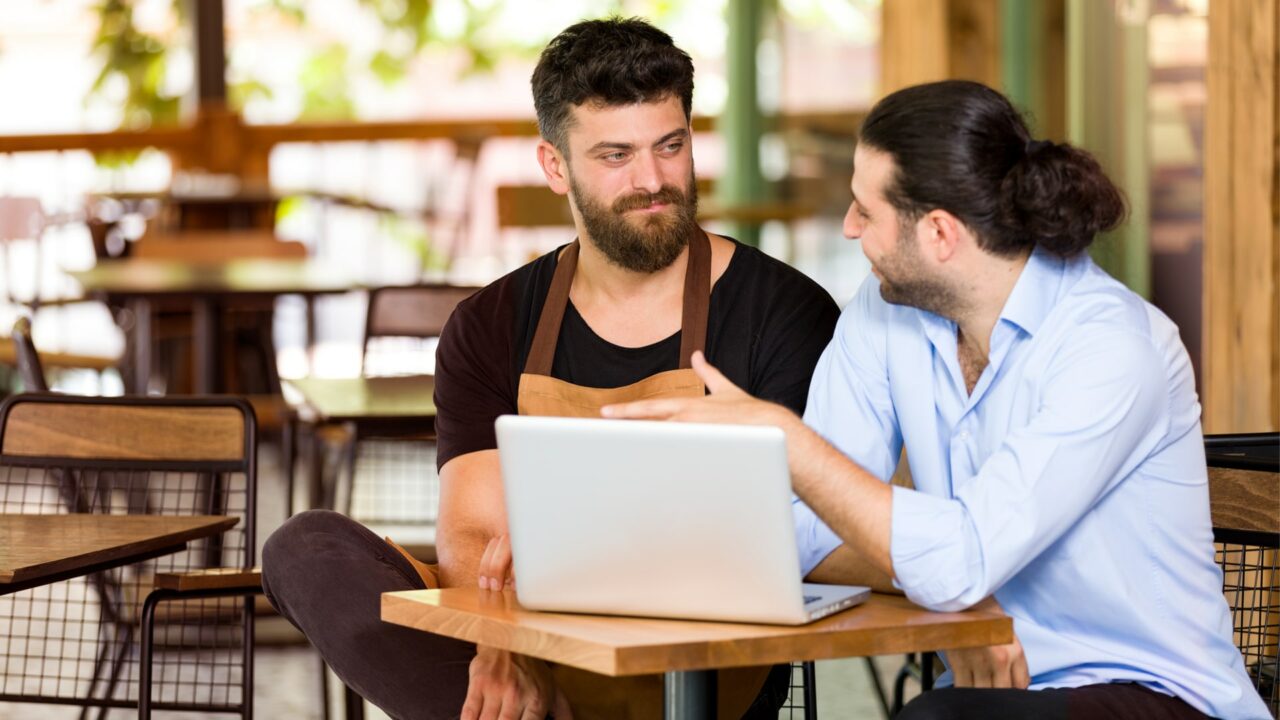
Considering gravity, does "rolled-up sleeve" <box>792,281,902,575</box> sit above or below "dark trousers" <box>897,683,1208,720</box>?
above

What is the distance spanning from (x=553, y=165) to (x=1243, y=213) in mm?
1151

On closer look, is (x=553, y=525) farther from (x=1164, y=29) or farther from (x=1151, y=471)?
(x=1164, y=29)

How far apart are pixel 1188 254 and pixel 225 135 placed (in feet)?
19.5

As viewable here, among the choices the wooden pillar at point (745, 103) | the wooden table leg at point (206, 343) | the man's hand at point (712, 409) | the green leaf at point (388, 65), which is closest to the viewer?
the man's hand at point (712, 409)

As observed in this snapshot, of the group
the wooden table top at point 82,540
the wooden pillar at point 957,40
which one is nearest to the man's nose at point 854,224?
the wooden table top at point 82,540

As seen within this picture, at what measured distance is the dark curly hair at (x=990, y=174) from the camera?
6.06 feet

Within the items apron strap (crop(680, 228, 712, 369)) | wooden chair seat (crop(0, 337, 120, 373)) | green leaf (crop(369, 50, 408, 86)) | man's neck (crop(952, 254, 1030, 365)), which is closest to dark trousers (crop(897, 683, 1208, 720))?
man's neck (crop(952, 254, 1030, 365))

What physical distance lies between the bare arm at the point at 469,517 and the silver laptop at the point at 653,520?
0.63m

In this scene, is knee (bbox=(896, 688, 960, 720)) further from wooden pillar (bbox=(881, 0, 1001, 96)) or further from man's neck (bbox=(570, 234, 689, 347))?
wooden pillar (bbox=(881, 0, 1001, 96))

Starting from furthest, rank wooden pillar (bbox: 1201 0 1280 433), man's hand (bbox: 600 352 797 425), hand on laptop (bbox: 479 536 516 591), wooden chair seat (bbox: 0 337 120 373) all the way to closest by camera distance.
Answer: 1. wooden chair seat (bbox: 0 337 120 373)
2. wooden pillar (bbox: 1201 0 1280 433)
3. hand on laptop (bbox: 479 536 516 591)
4. man's hand (bbox: 600 352 797 425)

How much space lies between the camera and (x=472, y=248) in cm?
991

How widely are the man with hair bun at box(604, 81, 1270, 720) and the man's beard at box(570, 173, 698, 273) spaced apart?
0.45 metres

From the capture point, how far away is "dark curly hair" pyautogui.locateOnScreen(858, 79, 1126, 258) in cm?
185

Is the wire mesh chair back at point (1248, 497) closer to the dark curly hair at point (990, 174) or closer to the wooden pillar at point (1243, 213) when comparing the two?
the dark curly hair at point (990, 174)
